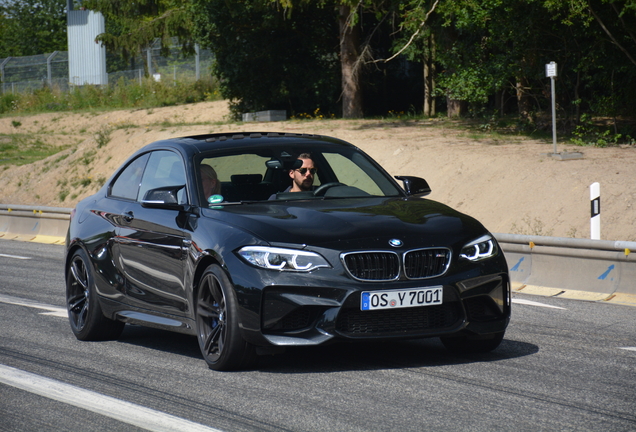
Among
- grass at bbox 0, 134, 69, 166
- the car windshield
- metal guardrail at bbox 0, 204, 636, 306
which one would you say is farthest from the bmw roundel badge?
grass at bbox 0, 134, 69, 166

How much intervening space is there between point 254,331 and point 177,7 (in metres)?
35.0

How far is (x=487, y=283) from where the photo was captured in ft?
20.9

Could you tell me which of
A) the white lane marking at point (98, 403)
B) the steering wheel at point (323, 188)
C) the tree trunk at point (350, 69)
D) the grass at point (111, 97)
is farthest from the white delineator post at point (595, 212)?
the grass at point (111, 97)

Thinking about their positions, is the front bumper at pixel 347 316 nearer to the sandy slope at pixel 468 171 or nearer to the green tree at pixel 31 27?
the sandy slope at pixel 468 171

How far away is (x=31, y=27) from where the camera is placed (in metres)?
94.8

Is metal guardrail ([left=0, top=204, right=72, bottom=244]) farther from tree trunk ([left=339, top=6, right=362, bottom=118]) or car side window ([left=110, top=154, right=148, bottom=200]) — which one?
tree trunk ([left=339, top=6, right=362, bottom=118])

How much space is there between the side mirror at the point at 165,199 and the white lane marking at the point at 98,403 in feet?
4.62

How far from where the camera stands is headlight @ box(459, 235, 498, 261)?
632 cm

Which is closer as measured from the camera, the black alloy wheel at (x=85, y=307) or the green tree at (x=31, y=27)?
the black alloy wheel at (x=85, y=307)

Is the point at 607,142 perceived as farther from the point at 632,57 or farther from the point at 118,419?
the point at 118,419

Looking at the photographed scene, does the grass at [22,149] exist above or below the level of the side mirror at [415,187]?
above

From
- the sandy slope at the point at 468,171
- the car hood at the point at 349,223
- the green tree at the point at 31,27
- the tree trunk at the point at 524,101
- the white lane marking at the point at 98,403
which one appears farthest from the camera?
the green tree at the point at 31,27

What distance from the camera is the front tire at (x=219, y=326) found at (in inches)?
243

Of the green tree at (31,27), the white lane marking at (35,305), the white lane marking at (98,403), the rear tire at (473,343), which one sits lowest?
the white lane marking at (35,305)
